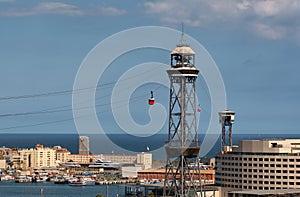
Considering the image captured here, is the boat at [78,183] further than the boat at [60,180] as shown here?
No

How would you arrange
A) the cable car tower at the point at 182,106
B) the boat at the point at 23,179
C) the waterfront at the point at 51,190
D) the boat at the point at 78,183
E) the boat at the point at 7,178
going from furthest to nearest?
the boat at the point at 7,178 < the boat at the point at 23,179 < the boat at the point at 78,183 < the waterfront at the point at 51,190 < the cable car tower at the point at 182,106

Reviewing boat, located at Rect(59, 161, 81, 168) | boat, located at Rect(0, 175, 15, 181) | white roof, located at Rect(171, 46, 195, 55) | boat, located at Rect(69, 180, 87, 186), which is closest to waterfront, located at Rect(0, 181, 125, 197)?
boat, located at Rect(69, 180, 87, 186)

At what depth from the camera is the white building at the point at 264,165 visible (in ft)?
324

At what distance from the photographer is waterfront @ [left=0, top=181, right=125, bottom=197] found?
131725 millimetres

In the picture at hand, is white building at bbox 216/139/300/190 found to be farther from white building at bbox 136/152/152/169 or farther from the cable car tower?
white building at bbox 136/152/152/169

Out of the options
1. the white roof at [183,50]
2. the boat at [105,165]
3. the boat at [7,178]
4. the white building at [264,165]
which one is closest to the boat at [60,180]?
the boat at [7,178]

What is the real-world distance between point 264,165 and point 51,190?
52.8m

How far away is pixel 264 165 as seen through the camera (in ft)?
329

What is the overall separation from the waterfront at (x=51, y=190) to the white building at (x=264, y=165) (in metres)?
28.6

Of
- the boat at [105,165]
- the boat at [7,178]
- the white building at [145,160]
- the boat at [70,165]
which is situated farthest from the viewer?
the boat at [70,165]

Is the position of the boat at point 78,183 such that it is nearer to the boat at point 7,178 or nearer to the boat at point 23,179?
the boat at point 23,179

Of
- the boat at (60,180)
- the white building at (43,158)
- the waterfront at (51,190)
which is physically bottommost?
the waterfront at (51,190)

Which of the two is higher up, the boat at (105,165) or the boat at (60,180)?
the boat at (105,165)

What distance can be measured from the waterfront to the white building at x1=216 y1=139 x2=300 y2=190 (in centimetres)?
2855
